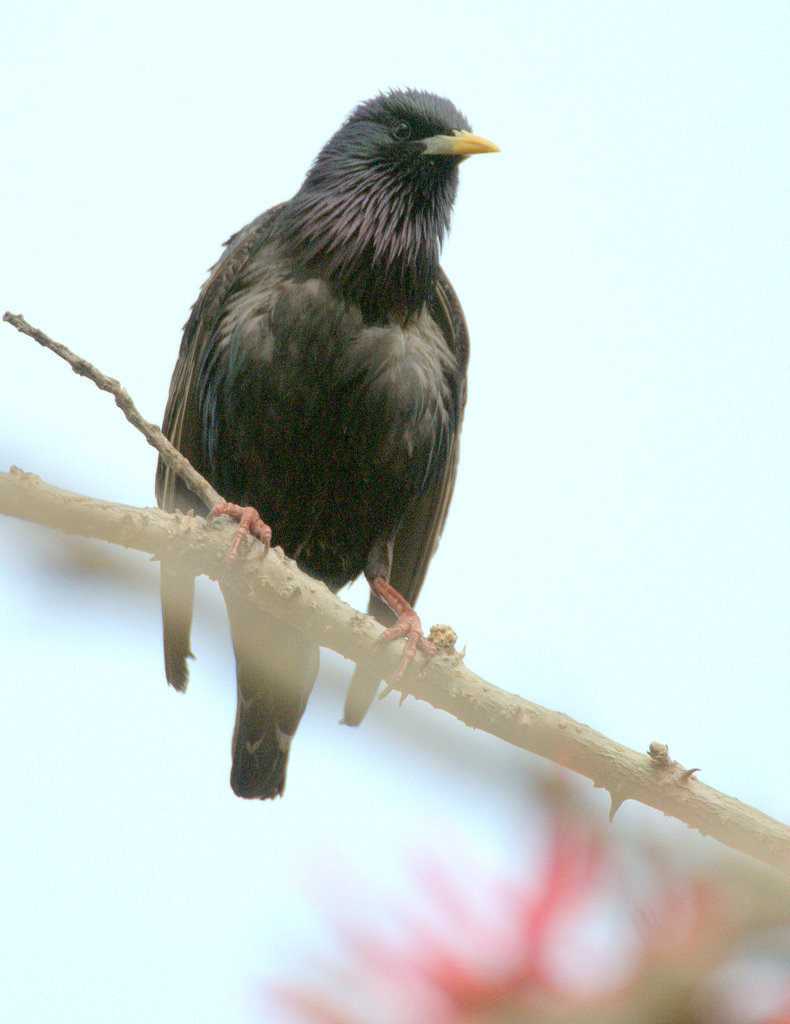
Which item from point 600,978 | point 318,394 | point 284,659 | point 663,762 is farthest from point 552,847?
point 318,394

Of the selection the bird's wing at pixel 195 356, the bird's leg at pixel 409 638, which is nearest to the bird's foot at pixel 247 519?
the bird's leg at pixel 409 638

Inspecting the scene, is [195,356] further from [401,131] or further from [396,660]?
[396,660]

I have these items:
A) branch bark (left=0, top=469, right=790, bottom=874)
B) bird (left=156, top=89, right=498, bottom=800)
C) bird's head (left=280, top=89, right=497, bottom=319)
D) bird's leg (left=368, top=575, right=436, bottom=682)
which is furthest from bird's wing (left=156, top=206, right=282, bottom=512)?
branch bark (left=0, top=469, right=790, bottom=874)

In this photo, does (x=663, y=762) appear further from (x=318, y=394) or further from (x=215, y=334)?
(x=215, y=334)

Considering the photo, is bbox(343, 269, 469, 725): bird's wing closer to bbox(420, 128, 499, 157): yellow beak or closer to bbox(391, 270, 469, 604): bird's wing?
bbox(391, 270, 469, 604): bird's wing

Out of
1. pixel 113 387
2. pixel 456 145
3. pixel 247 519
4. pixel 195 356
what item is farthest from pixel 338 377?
pixel 113 387

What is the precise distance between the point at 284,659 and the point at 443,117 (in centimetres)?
374

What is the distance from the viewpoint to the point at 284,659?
1245mm

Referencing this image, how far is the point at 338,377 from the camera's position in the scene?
157 inches

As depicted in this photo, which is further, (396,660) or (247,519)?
(247,519)

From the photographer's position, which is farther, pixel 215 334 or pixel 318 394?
pixel 215 334

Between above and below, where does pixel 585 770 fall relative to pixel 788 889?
below

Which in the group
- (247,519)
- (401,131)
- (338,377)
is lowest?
(247,519)

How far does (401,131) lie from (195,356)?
1.29 metres
